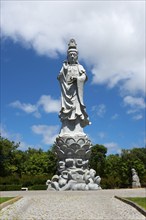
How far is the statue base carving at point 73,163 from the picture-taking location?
24.5 metres

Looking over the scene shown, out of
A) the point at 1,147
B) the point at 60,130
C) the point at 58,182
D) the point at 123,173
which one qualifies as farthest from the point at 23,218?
the point at 1,147

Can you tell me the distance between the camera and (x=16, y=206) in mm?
13305

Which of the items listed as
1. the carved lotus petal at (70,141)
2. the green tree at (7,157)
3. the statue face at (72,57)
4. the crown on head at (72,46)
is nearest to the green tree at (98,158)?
the green tree at (7,157)

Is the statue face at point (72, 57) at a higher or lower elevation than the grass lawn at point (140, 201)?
higher

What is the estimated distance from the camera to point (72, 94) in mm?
27516

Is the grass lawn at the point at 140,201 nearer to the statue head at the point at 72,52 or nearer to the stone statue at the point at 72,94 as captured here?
the stone statue at the point at 72,94

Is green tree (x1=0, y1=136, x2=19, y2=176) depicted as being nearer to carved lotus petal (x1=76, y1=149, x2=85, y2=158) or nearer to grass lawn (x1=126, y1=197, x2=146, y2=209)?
carved lotus petal (x1=76, y1=149, x2=85, y2=158)

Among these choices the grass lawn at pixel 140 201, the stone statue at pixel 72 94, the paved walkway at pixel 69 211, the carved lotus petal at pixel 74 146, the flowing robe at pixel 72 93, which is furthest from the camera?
the flowing robe at pixel 72 93

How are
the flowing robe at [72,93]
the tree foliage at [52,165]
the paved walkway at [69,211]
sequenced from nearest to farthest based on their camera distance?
the paved walkway at [69,211], the flowing robe at [72,93], the tree foliage at [52,165]

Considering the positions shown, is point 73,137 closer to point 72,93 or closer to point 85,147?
point 85,147

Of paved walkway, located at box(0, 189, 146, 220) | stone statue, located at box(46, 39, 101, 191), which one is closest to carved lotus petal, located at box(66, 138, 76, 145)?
stone statue, located at box(46, 39, 101, 191)

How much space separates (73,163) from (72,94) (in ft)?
17.6

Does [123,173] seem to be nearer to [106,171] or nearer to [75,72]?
[106,171]

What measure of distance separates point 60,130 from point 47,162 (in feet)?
92.7
